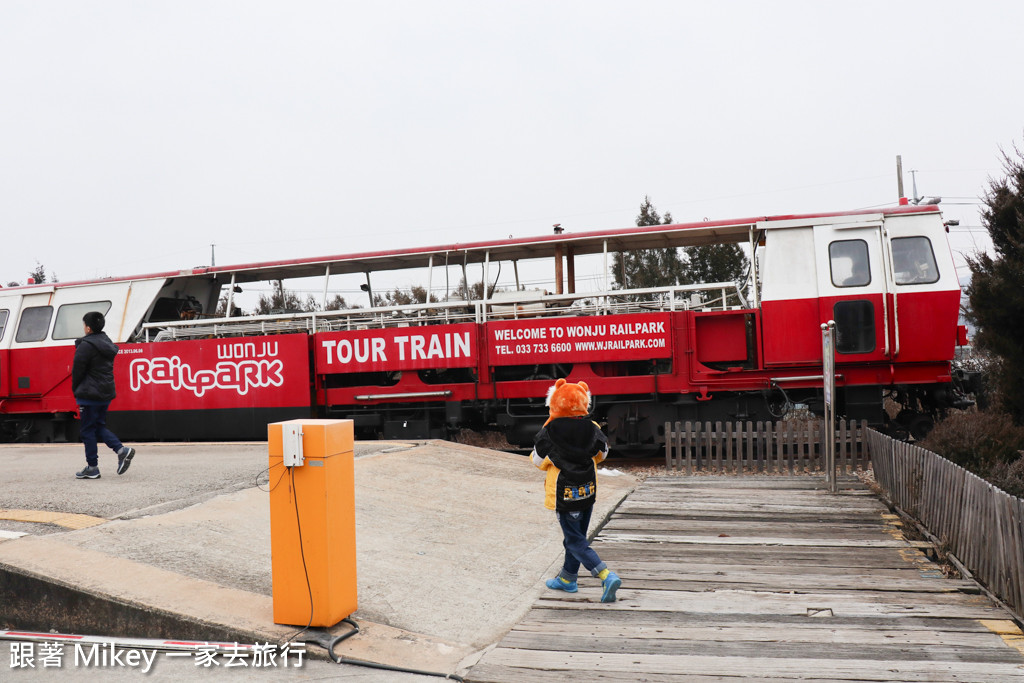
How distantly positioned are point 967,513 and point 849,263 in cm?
645

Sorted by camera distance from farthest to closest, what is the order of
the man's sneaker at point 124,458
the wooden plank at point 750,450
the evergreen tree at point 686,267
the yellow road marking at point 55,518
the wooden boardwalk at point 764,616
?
the evergreen tree at point 686,267 → the wooden plank at point 750,450 → the man's sneaker at point 124,458 → the yellow road marking at point 55,518 → the wooden boardwalk at point 764,616

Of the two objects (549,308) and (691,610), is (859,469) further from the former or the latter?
(691,610)

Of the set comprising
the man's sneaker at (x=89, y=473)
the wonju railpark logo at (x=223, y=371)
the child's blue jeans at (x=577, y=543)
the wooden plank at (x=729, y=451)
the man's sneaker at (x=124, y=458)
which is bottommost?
the wooden plank at (x=729, y=451)

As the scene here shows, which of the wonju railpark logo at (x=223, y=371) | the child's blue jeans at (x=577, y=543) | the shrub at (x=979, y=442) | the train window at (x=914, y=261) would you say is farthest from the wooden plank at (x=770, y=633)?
the wonju railpark logo at (x=223, y=371)

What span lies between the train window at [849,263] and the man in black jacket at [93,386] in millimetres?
9392

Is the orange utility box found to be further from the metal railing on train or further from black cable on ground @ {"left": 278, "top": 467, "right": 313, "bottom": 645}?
the metal railing on train

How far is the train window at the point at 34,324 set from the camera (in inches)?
586

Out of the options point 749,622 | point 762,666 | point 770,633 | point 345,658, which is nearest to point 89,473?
point 345,658

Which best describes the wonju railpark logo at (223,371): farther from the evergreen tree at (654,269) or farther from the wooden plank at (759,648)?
the evergreen tree at (654,269)

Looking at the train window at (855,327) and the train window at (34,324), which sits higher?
the train window at (34,324)

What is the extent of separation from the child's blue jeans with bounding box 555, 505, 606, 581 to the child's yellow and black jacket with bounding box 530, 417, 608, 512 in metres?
0.08

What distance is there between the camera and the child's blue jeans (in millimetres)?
5391

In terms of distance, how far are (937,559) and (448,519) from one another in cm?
402

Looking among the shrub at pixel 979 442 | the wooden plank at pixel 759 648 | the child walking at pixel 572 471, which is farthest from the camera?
the shrub at pixel 979 442
